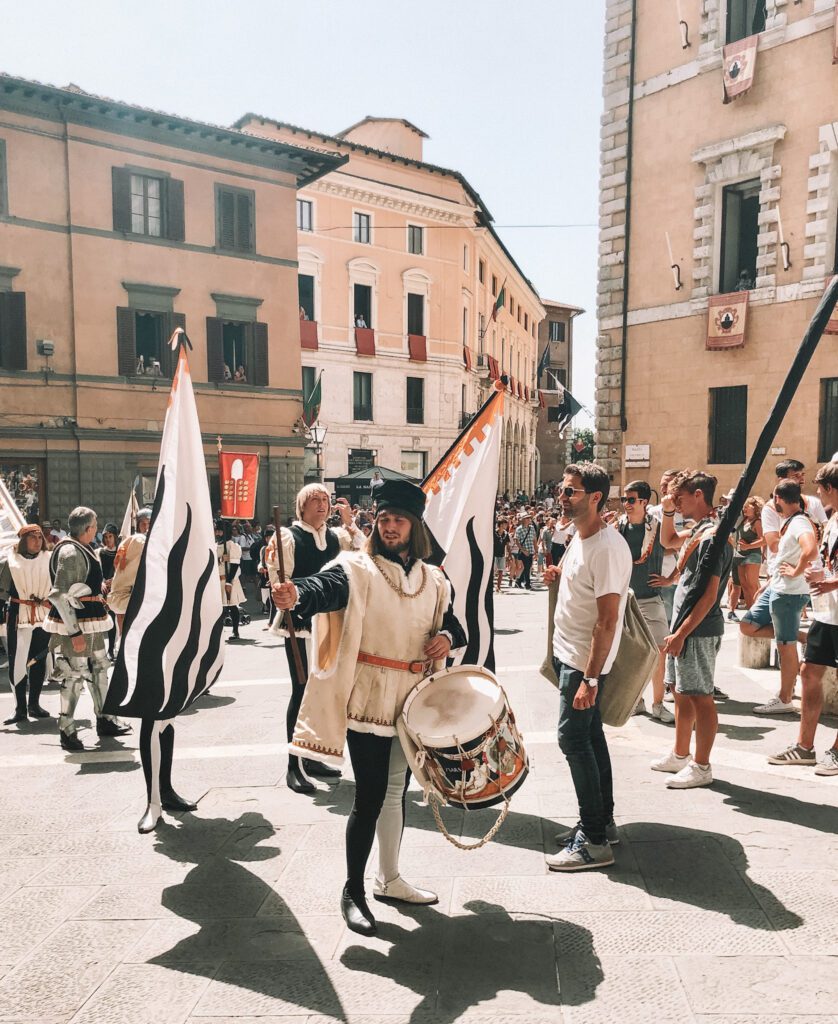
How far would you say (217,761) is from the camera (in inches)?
229

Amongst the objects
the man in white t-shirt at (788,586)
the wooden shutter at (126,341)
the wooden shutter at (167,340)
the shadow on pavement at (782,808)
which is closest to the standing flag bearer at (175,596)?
the shadow on pavement at (782,808)

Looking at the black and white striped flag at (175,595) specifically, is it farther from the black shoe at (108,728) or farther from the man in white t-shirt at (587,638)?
the black shoe at (108,728)

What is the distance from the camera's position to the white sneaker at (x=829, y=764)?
16.6 ft

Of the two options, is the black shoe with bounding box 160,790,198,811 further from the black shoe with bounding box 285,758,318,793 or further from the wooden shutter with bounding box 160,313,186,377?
the wooden shutter with bounding box 160,313,186,377

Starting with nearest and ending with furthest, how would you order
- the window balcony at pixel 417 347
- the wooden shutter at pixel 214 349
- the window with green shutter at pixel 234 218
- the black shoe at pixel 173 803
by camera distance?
the black shoe at pixel 173 803 → the wooden shutter at pixel 214 349 → the window with green shutter at pixel 234 218 → the window balcony at pixel 417 347

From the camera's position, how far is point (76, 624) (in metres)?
6.08

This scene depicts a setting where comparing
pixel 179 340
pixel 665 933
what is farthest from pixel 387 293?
pixel 665 933

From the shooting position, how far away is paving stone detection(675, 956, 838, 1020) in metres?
2.83

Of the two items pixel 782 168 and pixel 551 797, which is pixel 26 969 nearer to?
pixel 551 797

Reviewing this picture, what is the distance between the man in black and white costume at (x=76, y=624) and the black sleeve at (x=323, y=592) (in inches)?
141

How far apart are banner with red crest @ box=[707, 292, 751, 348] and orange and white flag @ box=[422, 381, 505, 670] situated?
13.7 m

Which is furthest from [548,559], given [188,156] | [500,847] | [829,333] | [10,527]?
[188,156]

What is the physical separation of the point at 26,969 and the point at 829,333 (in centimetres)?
1624

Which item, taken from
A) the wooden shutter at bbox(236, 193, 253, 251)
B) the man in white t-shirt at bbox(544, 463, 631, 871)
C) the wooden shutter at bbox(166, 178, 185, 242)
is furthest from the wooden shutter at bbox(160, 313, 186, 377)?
the man in white t-shirt at bbox(544, 463, 631, 871)
